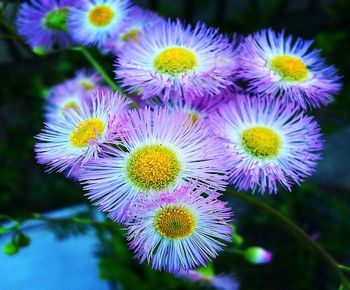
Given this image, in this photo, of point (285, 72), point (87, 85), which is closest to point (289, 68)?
point (285, 72)

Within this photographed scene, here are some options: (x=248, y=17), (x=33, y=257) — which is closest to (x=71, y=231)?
(x=33, y=257)

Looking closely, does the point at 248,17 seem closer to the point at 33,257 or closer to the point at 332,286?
the point at 332,286

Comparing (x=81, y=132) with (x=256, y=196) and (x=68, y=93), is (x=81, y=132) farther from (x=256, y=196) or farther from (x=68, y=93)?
(x=256, y=196)

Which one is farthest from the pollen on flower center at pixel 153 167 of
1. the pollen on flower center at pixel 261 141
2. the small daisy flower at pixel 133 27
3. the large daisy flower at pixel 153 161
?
the small daisy flower at pixel 133 27

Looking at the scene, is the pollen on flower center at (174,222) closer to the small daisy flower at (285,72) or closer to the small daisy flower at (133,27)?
the small daisy flower at (285,72)

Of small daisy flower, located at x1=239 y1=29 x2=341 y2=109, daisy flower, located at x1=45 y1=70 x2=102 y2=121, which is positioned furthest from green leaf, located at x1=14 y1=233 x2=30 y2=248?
small daisy flower, located at x1=239 y1=29 x2=341 y2=109

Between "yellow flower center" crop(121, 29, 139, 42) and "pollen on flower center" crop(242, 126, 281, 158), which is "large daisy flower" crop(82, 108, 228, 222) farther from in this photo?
"yellow flower center" crop(121, 29, 139, 42)
